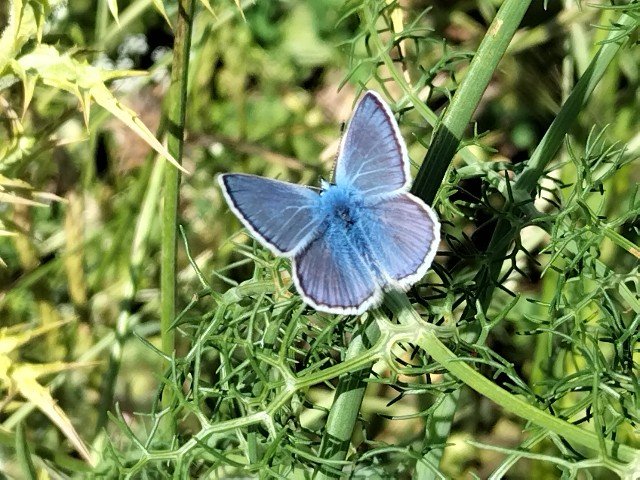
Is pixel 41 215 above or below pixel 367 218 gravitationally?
below

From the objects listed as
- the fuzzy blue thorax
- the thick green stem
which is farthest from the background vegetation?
the fuzzy blue thorax

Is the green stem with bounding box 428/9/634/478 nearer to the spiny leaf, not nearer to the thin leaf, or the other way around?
the spiny leaf

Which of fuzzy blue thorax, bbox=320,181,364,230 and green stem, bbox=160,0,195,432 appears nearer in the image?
fuzzy blue thorax, bbox=320,181,364,230

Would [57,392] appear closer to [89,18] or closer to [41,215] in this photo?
[41,215]

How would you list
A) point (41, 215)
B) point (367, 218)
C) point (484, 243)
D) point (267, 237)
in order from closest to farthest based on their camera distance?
point (267, 237)
point (367, 218)
point (41, 215)
point (484, 243)

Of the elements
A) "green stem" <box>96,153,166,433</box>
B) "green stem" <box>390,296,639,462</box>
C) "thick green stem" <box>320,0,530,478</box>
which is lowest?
"green stem" <box>96,153,166,433</box>

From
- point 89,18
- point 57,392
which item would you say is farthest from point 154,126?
point 57,392

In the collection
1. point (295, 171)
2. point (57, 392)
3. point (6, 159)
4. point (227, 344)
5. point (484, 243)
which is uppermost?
point (6, 159)
